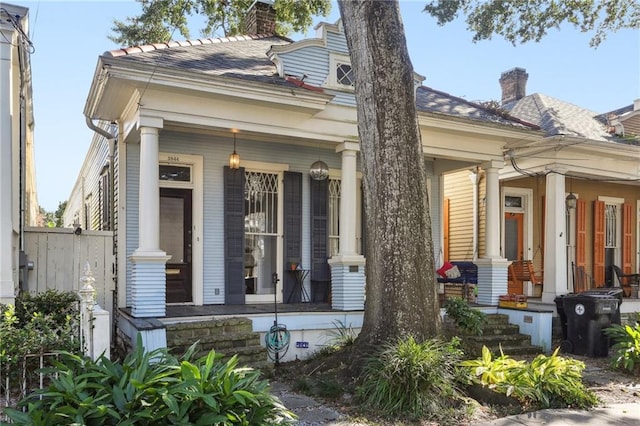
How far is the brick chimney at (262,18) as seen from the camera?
36.2 feet

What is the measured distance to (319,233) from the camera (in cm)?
955

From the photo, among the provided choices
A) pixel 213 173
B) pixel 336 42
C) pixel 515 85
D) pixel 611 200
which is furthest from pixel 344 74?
pixel 611 200

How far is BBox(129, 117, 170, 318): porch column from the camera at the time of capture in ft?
22.4

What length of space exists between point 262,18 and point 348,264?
19.0 feet

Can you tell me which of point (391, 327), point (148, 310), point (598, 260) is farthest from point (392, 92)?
point (598, 260)

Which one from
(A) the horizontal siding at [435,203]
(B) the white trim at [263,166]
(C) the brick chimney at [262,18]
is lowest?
(A) the horizontal siding at [435,203]

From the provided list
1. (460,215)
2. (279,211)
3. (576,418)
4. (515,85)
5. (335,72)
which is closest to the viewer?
(576,418)

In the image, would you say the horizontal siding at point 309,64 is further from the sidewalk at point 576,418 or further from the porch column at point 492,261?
the sidewalk at point 576,418

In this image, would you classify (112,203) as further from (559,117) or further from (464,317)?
(559,117)

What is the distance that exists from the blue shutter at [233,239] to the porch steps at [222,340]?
183cm

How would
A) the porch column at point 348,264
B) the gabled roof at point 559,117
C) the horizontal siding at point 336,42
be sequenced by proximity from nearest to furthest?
the porch column at point 348,264, the horizontal siding at point 336,42, the gabled roof at point 559,117

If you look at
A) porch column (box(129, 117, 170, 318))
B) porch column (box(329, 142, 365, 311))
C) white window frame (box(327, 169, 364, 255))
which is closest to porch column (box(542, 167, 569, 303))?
white window frame (box(327, 169, 364, 255))

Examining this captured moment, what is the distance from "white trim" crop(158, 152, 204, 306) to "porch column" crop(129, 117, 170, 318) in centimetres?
162

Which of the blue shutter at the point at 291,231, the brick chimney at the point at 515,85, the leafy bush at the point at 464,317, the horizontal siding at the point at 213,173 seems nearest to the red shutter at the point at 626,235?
the brick chimney at the point at 515,85
